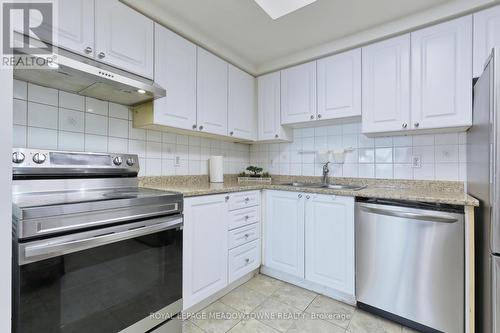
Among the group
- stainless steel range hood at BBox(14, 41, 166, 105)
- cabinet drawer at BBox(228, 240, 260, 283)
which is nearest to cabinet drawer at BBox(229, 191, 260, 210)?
cabinet drawer at BBox(228, 240, 260, 283)

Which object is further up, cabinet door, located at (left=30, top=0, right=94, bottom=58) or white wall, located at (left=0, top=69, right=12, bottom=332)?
cabinet door, located at (left=30, top=0, right=94, bottom=58)

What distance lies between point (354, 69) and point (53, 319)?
2.54 meters

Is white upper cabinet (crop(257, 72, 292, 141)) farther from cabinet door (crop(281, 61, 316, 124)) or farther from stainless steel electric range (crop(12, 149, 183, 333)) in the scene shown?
stainless steel electric range (crop(12, 149, 183, 333))

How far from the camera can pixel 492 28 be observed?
156 cm

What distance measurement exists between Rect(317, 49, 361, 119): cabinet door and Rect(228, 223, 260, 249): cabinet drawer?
4.02 ft

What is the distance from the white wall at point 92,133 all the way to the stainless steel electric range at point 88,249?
5.6 inches

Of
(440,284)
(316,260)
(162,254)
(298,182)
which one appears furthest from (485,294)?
(162,254)

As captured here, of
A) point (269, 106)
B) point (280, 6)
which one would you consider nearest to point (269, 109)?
point (269, 106)

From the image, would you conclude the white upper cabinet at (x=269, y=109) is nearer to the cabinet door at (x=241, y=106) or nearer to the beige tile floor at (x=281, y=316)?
the cabinet door at (x=241, y=106)

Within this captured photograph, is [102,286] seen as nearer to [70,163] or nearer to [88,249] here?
[88,249]

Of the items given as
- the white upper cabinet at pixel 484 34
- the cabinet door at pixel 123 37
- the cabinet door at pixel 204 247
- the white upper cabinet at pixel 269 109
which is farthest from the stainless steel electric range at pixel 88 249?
the white upper cabinet at pixel 484 34

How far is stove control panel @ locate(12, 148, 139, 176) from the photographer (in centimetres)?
130

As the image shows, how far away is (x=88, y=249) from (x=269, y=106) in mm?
2090

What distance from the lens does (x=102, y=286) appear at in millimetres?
1151
